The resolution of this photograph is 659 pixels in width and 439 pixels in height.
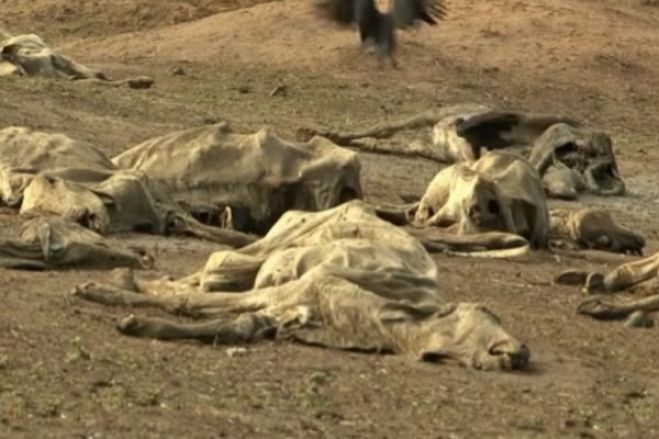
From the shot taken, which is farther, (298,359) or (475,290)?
(475,290)

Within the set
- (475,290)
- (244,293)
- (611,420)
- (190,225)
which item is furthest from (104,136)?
(611,420)

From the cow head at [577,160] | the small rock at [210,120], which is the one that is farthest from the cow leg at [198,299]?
the small rock at [210,120]

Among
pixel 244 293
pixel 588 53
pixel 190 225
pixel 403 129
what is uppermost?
pixel 244 293

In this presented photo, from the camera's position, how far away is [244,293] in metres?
7.88

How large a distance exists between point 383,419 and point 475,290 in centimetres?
322

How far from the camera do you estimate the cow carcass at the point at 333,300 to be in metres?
7.36

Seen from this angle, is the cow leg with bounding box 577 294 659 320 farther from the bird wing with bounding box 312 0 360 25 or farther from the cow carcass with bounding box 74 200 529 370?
the bird wing with bounding box 312 0 360 25

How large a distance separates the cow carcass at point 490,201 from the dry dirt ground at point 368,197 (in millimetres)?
291

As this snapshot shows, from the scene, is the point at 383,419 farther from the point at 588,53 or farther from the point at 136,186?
the point at 588,53

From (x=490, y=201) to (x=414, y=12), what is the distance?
Result: 8.38 m

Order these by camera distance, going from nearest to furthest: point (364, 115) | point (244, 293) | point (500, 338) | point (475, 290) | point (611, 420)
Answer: point (611, 420)
point (500, 338)
point (244, 293)
point (475, 290)
point (364, 115)

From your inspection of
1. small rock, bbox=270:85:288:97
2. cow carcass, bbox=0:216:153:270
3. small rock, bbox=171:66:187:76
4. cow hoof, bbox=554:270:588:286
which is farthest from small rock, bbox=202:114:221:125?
cow carcass, bbox=0:216:153:270

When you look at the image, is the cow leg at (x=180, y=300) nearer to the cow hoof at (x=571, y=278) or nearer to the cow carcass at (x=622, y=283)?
the cow carcass at (x=622, y=283)

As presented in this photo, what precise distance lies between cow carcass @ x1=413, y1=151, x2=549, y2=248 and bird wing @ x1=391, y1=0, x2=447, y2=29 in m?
8.27
